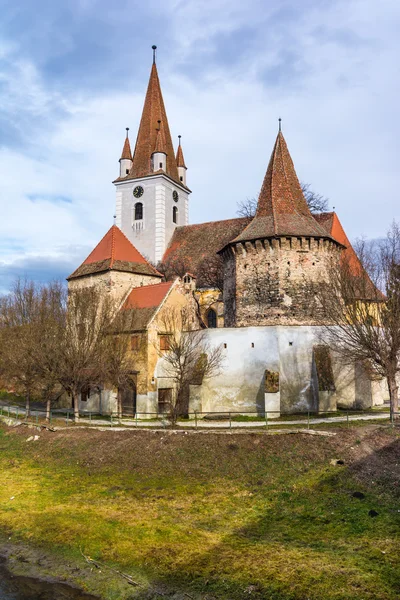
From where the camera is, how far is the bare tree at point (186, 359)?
26.7m

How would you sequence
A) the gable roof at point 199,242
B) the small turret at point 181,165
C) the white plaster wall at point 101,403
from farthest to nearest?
the small turret at point 181,165 → the gable roof at point 199,242 → the white plaster wall at point 101,403

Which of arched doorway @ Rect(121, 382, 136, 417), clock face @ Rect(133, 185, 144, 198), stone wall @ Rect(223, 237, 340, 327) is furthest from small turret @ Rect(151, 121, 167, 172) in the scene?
arched doorway @ Rect(121, 382, 136, 417)

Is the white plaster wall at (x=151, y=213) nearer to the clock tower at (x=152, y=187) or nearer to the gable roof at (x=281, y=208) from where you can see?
the clock tower at (x=152, y=187)

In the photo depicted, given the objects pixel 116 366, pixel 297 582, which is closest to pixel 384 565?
pixel 297 582

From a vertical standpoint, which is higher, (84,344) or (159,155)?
(159,155)

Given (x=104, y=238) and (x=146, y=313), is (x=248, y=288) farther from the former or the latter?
(x=104, y=238)

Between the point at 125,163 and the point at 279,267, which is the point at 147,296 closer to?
the point at 279,267

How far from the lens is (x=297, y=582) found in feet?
33.3

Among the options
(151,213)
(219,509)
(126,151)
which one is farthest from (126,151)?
(219,509)

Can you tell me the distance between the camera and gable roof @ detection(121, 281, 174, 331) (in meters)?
29.5

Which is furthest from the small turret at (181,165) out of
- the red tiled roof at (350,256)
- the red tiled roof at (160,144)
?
the red tiled roof at (350,256)

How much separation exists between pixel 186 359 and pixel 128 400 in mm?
5244

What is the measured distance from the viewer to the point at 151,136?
50.0 m

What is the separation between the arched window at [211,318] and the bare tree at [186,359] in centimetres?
886
